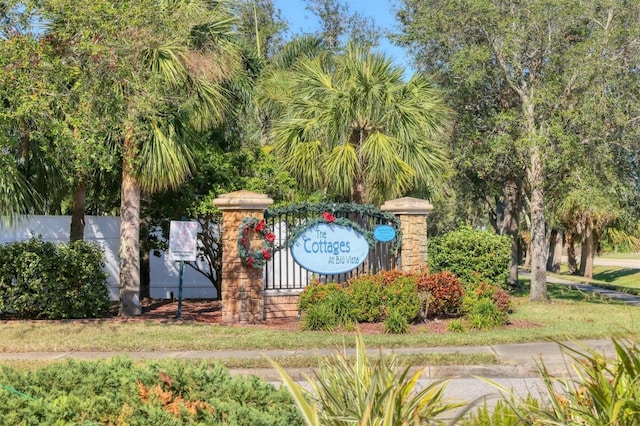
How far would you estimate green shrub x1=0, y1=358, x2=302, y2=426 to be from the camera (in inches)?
185

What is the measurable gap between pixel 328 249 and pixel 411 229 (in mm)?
1841

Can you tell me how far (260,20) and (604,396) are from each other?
3553 cm

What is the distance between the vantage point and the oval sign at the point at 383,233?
605 inches

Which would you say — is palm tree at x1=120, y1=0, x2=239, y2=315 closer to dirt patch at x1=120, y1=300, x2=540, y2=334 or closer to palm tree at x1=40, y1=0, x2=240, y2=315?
palm tree at x1=40, y1=0, x2=240, y2=315

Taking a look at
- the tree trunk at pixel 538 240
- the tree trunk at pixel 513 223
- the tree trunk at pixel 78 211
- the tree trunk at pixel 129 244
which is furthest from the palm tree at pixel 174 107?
the tree trunk at pixel 513 223

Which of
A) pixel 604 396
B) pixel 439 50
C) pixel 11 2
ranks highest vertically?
pixel 439 50

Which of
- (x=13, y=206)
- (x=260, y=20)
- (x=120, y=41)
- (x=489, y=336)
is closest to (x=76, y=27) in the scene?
(x=120, y=41)

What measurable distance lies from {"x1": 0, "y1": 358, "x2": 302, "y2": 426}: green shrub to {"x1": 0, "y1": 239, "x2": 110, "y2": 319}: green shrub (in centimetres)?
857

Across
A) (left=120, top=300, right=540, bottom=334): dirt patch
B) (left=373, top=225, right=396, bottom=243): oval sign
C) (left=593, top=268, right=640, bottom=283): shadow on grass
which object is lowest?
(left=593, top=268, right=640, bottom=283): shadow on grass

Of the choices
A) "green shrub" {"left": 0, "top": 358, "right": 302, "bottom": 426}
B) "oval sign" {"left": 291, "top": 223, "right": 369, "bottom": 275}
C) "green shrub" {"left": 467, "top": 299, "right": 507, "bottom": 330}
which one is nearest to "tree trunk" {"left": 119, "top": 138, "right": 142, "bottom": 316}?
"oval sign" {"left": 291, "top": 223, "right": 369, "bottom": 275}

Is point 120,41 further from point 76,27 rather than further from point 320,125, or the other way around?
point 320,125

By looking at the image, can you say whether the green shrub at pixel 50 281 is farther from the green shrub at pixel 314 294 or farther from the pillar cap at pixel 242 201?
the green shrub at pixel 314 294

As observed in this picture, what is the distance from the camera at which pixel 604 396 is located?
4105 mm

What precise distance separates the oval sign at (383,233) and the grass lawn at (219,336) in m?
3.04
